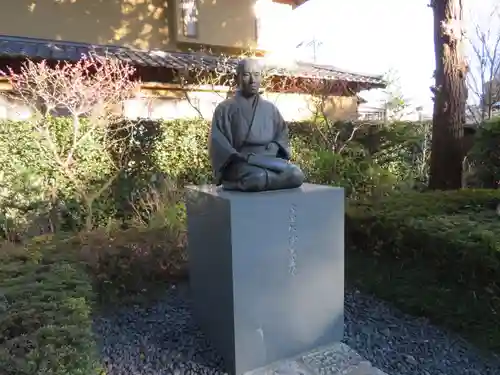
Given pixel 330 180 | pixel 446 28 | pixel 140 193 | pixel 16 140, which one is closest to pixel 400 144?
pixel 330 180

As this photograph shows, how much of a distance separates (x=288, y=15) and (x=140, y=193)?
8159 millimetres

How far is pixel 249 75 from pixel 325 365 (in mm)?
2069

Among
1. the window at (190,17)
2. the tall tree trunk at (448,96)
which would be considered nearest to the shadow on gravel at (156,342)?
the tall tree trunk at (448,96)

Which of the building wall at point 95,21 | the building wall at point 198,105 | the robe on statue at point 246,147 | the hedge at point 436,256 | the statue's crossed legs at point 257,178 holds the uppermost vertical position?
the building wall at point 95,21

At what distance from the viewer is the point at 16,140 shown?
19.4 ft

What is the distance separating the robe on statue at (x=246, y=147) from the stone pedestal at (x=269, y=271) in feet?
0.35

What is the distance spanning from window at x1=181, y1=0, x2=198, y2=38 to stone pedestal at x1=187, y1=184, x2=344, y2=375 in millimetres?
7920

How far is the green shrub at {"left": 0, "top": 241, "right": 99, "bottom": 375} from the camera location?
155 centimetres

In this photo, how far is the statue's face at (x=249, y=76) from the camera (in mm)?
2906

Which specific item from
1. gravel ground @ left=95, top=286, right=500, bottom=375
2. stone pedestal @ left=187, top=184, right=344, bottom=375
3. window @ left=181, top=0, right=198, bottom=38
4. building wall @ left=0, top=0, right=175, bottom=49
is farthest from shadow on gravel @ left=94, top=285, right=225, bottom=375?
window @ left=181, top=0, right=198, bottom=38

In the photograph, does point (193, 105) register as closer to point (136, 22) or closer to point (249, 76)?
point (136, 22)

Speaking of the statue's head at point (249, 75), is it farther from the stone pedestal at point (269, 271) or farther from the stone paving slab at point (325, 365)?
the stone paving slab at point (325, 365)

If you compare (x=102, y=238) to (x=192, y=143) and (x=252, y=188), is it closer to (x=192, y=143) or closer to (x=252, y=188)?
(x=252, y=188)

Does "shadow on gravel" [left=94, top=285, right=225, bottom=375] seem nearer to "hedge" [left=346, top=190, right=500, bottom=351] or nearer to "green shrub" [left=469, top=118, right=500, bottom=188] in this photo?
"hedge" [left=346, top=190, right=500, bottom=351]
